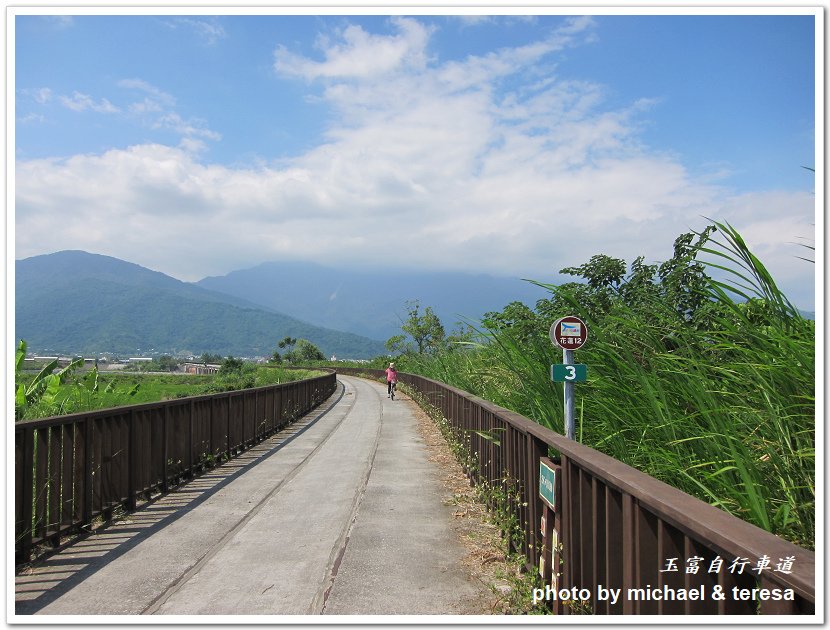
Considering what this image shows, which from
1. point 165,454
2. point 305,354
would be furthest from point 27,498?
point 305,354

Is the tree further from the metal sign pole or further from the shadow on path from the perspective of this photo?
the metal sign pole

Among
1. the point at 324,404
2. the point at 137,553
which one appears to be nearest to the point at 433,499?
the point at 137,553

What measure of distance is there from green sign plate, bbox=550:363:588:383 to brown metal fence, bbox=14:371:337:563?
14.5ft

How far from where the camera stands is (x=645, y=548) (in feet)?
8.07

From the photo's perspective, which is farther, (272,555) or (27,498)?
(272,555)

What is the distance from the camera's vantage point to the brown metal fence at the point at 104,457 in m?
5.16

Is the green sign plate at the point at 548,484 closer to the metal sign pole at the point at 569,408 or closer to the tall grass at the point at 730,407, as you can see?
the tall grass at the point at 730,407

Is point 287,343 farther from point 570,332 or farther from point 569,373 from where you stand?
point 569,373

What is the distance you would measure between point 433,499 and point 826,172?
6.04m

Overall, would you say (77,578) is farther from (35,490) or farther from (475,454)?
(475,454)

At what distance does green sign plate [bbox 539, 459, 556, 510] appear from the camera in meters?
3.77

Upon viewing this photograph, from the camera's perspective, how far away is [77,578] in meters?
4.89

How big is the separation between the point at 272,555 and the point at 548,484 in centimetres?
281

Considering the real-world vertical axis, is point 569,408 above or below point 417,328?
above
